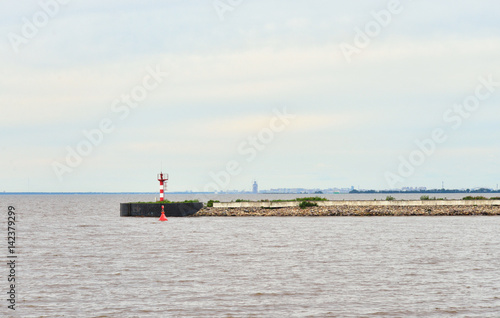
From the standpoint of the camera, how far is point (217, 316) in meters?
16.6

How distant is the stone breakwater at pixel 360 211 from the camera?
232ft

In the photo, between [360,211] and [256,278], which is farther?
[360,211]

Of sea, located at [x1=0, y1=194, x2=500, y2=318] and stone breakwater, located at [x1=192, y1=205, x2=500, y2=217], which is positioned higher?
stone breakwater, located at [x1=192, y1=205, x2=500, y2=217]

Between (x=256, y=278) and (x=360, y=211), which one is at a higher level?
(x=360, y=211)

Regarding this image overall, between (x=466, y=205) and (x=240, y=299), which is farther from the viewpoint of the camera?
(x=466, y=205)

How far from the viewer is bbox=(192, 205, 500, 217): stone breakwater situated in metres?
70.8

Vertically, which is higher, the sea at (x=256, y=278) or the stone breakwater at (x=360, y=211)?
the stone breakwater at (x=360, y=211)

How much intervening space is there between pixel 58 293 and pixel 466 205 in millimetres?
64507

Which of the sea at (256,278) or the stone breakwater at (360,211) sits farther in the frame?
the stone breakwater at (360,211)

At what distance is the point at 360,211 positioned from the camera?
7262cm

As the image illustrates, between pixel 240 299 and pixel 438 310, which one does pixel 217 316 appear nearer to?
pixel 240 299

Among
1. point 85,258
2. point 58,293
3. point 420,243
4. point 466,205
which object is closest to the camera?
point 58,293

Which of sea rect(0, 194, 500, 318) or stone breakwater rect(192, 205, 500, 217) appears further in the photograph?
stone breakwater rect(192, 205, 500, 217)

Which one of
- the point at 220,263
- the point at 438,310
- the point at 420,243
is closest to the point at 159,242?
the point at 220,263
